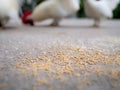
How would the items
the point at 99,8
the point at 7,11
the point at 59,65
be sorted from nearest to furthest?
1. the point at 59,65
2. the point at 7,11
3. the point at 99,8

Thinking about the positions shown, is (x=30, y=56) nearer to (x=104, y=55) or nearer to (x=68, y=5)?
(x=104, y=55)

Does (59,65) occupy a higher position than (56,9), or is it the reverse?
(56,9)

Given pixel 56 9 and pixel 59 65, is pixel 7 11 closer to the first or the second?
pixel 56 9

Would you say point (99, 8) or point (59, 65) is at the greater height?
point (99, 8)

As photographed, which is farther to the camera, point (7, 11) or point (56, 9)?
point (56, 9)

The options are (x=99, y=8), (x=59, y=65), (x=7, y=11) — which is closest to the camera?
(x=59, y=65)

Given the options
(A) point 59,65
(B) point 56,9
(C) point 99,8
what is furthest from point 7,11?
(A) point 59,65

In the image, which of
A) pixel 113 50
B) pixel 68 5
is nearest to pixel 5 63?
pixel 113 50

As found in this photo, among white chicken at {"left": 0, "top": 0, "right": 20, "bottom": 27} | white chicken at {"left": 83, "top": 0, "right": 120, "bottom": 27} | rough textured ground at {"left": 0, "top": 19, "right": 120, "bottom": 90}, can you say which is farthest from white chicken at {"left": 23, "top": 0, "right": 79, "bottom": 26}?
rough textured ground at {"left": 0, "top": 19, "right": 120, "bottom": 90}

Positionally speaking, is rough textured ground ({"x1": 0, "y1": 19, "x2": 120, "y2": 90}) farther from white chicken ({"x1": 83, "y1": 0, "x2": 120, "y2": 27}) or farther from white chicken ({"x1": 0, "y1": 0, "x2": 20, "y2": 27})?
white chicken ({"x1": 83, "y1": 0, "x2": 120, "y2": 27})
